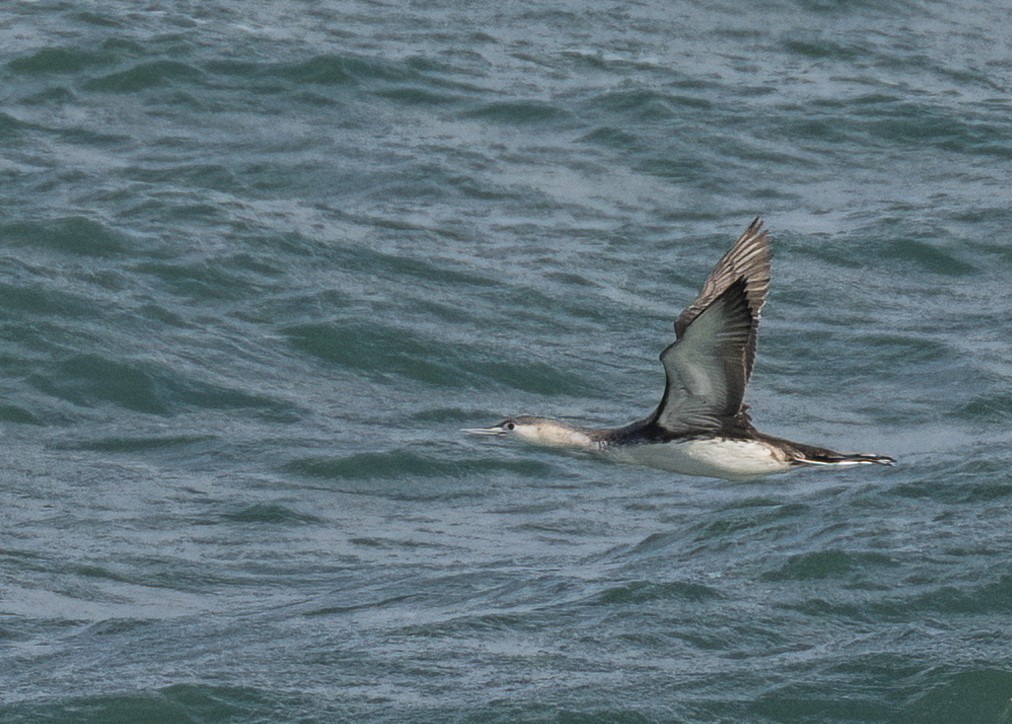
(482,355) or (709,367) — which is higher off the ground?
(709,367)

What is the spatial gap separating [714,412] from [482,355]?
5192mm

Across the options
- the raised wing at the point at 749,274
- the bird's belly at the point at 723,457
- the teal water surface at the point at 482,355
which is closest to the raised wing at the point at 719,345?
the raised wing at the point at 749,274

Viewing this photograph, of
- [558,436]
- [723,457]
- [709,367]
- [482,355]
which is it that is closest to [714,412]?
[723,457]

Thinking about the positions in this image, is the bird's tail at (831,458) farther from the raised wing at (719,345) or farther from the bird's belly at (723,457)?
the raised wing at (719,345)

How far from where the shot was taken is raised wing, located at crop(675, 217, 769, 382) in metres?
10.9

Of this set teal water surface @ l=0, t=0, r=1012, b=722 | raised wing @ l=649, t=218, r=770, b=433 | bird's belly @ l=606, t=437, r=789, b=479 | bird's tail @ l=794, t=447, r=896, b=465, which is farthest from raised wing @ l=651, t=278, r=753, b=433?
teal water surface @ l=0, t=0, r=1012, b=722

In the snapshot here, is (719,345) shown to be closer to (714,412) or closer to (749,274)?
(749,274)

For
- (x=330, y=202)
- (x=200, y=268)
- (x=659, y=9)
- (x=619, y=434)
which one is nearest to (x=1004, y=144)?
(x=659, y=9)

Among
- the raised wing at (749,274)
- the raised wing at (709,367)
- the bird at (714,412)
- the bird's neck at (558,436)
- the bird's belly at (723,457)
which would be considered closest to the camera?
the raised wing at (709,367)

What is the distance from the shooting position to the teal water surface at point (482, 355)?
11.5 metres

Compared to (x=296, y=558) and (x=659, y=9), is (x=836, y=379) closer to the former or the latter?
(x=296, y=558)

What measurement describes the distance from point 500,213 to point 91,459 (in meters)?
5.55

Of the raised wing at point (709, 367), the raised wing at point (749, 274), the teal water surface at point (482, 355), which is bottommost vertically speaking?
the teal water surface at point (482, 355)

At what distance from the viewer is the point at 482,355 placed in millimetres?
16547
